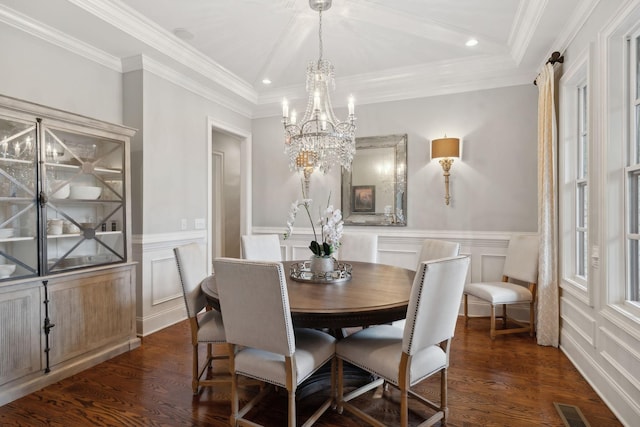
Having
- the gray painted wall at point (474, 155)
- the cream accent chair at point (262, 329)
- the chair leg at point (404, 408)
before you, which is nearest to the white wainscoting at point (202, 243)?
the gray painted wall at point (474, 155)

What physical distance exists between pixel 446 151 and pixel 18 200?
12.2 feet

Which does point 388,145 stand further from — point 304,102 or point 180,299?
point 180,299

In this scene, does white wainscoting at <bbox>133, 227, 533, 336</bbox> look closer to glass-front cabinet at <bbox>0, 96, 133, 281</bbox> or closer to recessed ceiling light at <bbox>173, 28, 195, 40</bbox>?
glass-front cabinet at <bbox>0, 96, 133, 281</bbox>

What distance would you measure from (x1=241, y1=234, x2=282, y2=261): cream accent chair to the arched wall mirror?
1233 millimetres

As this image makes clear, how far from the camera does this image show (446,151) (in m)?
3.83

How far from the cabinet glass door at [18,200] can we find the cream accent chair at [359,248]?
250 cm

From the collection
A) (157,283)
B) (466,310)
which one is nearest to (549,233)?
(466,310)

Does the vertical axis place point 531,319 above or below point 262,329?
below

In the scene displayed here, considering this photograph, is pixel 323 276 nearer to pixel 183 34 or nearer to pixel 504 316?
pixel 504 316

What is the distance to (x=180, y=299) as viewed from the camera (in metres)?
3.82

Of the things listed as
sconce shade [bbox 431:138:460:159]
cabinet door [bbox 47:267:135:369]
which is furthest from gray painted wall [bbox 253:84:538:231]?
cabinet door [bbox 47:267:135:369]

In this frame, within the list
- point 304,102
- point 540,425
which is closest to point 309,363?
point 540,425

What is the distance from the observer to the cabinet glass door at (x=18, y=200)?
2.31 meters

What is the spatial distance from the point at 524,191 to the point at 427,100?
57.2 inches
